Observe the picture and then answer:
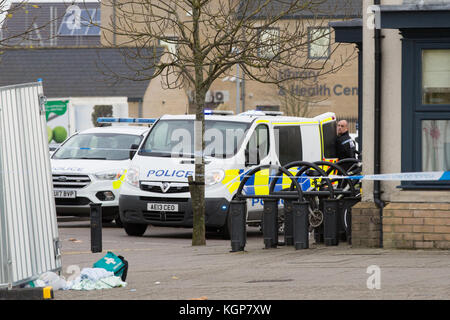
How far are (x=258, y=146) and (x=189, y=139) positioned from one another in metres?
1.18

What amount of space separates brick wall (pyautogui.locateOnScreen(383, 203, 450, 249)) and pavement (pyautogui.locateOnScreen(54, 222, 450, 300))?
0.56ft

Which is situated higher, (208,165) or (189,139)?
(189,139)

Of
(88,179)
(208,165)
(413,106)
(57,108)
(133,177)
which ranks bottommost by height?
(88,179)

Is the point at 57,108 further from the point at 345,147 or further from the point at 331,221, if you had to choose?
the point at 331,221

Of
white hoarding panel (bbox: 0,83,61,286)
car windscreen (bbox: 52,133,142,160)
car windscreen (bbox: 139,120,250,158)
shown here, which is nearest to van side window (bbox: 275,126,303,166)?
car windscreen (bbox: 139,120,250,158)

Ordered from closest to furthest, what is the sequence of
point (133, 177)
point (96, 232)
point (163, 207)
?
point (96, 232), point (163, 207), point (133, 177)

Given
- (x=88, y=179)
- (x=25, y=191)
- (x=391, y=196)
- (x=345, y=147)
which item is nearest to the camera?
(x=25, y=191)

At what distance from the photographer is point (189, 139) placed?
17484 mm

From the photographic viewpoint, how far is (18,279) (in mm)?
8562

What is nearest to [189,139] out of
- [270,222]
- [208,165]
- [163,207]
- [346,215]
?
[208,165]

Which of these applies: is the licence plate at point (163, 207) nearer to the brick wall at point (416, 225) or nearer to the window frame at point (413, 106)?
the brick wall at point (416, 225)

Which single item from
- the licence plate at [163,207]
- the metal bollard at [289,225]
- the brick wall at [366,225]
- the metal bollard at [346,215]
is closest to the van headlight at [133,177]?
the licence plate at [163,207]

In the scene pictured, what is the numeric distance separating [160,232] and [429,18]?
8156 mm
